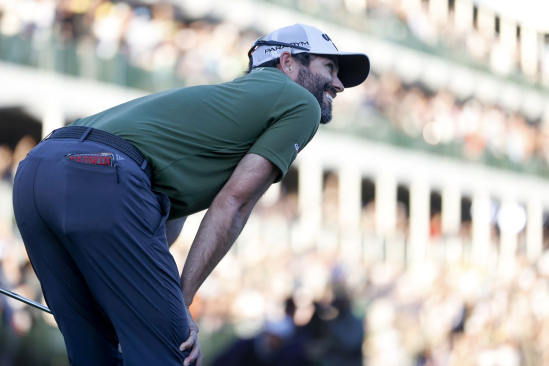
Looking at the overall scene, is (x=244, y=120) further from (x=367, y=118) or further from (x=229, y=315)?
(x=367, y=118)

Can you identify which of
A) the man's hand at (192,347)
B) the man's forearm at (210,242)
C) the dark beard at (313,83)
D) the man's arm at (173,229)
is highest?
the dark beard at (313,83)

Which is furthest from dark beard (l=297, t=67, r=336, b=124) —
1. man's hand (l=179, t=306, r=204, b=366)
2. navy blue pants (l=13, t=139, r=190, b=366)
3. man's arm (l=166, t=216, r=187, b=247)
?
man's hand (l=179, t=306, r=204, b=366)

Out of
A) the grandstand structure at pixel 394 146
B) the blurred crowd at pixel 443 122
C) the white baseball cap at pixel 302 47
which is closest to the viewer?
the white baseball cap at pixel 302 47

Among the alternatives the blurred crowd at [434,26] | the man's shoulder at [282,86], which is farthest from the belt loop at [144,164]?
the blurred crowd at [434,26]

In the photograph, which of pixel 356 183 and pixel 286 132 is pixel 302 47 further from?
pixel 356 183

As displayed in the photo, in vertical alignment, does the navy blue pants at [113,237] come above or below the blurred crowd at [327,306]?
above

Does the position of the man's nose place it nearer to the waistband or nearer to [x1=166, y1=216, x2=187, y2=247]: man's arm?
[x1=166, y1=216, x2=187, y2=247]: man's arm

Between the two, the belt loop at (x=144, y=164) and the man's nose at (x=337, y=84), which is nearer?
the belt loop at (x=144, y=164)

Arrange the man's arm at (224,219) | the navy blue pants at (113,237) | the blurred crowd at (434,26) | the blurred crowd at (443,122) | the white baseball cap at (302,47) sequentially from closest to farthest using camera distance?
the navy blue pants at (113,237), the man's arm at (224,219), the white baseball cap at (302,47), the blurred crowd at (443,122), the blurred crowd at (434,26)

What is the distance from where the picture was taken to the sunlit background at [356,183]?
1152cm

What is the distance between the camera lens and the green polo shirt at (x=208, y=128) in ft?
11.2

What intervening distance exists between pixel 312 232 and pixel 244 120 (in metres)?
16.1

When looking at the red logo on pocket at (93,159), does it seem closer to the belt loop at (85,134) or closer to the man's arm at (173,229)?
the belt loop at (85,134)

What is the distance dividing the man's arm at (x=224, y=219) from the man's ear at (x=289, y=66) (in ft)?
1.59
